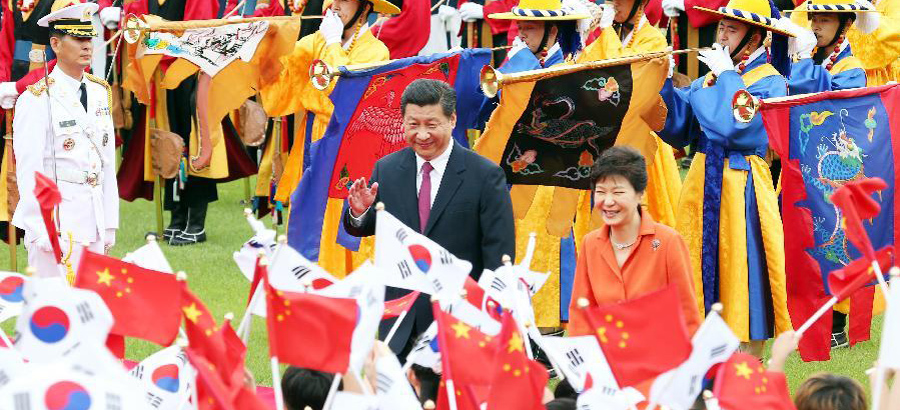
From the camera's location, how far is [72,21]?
710 centimetres

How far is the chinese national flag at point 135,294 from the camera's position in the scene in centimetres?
443

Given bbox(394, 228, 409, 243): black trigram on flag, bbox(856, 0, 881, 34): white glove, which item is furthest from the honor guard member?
bbox(856, 0, 881, 34): white glove

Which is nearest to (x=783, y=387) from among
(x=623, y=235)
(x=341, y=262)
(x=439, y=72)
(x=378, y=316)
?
(x=378, y=316)

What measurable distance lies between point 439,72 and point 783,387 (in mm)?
3912

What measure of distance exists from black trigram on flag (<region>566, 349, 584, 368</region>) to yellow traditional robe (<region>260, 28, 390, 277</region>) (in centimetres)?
365

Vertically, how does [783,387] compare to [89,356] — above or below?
below

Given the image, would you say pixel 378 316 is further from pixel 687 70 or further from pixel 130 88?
pixel 687 70

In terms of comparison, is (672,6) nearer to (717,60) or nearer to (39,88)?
(717,60)

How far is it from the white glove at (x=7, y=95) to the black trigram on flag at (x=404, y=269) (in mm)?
4762

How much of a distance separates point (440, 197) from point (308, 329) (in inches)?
67.9

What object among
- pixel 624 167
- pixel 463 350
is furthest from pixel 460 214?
pixel 463 350

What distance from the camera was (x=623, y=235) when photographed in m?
5.47

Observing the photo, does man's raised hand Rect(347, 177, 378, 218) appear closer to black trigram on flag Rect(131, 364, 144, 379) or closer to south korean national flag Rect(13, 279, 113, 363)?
black trigram on flag Rect(131, 364, 144, 379)

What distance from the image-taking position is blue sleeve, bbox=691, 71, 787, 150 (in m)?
6.81
